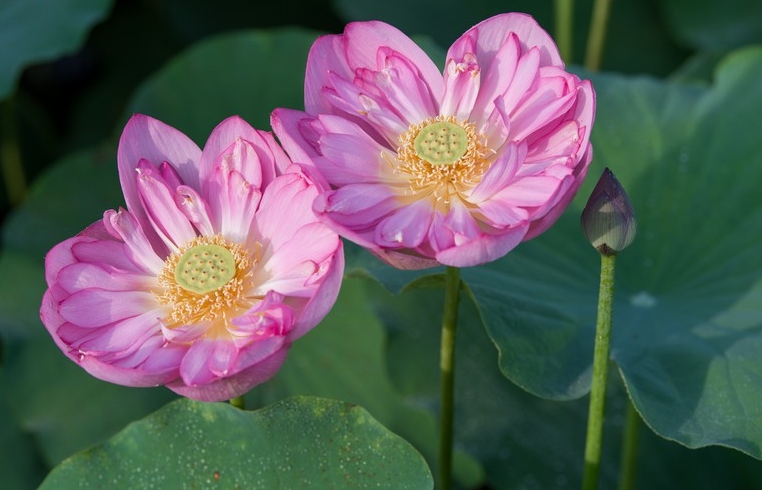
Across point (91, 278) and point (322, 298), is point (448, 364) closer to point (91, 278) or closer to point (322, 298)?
point (322, 298)

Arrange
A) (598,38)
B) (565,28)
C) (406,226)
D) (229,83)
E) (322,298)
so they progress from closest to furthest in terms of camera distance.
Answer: (322,298), (406,226), (229,83), (565,28), (598,38)

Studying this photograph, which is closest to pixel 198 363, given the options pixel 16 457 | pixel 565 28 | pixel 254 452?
pixel 254 452

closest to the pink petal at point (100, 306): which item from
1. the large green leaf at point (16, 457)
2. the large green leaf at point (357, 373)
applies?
the large green leaf at point (357, 373)

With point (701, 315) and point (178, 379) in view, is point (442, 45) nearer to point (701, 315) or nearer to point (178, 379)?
point (701, 315)

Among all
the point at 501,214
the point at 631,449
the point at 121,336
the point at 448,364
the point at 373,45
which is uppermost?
the point at 373,45

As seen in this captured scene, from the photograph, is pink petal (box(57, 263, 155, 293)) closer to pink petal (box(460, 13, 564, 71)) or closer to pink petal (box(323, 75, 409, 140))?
pink petal (box(323, 75, 409, 140))

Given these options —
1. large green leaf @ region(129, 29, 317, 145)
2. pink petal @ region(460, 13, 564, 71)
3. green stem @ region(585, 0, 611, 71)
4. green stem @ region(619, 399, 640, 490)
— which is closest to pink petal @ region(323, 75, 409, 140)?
pink petal @ region(460, 13, 564, 71)

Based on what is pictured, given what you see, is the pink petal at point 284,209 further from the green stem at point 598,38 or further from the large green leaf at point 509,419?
the green stem at point 598,38
